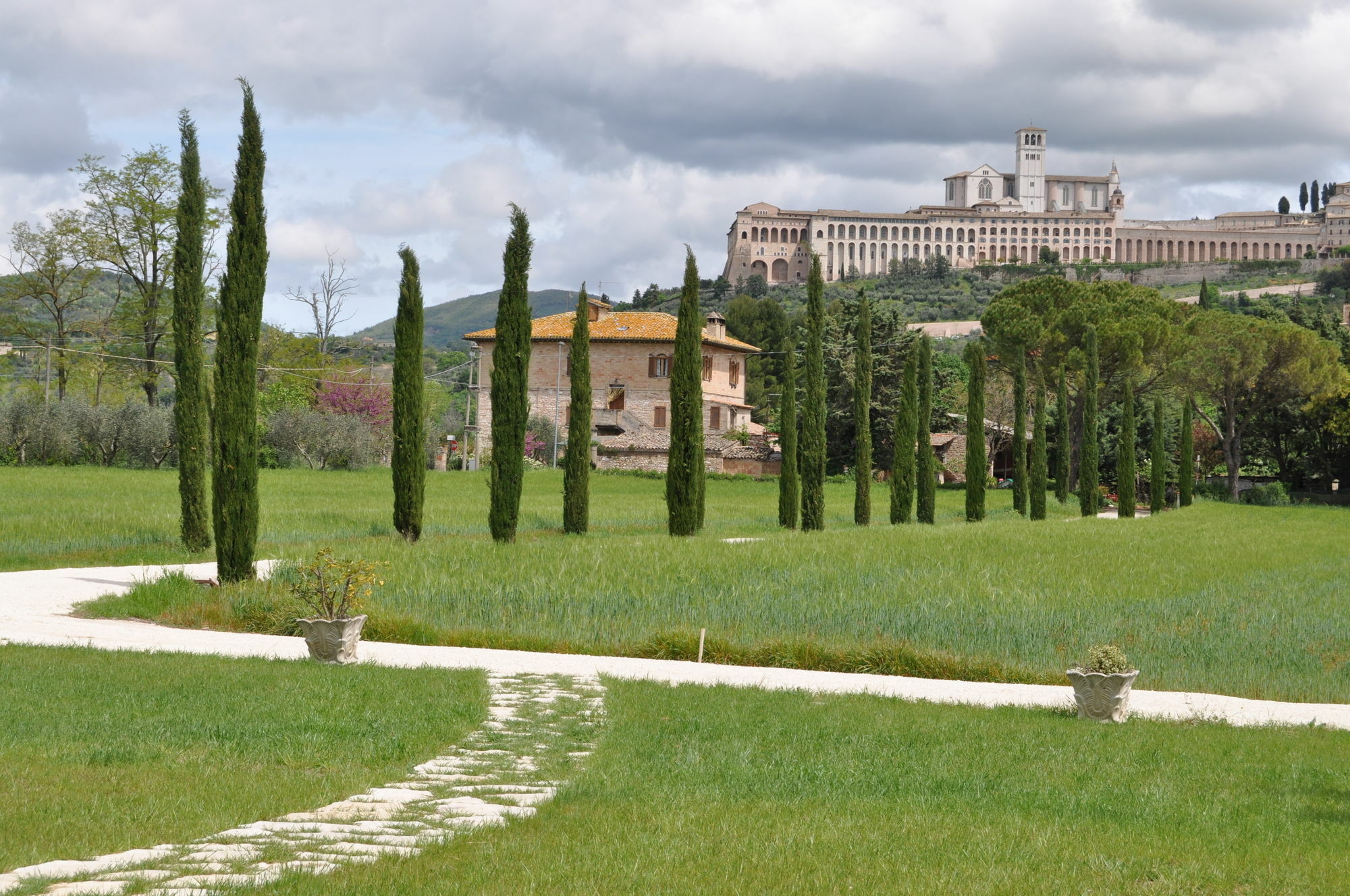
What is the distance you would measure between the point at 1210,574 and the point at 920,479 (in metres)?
14.6

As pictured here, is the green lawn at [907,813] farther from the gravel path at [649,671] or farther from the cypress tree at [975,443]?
the cypress tree at [975,443]

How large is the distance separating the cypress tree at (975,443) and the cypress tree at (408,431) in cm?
1974

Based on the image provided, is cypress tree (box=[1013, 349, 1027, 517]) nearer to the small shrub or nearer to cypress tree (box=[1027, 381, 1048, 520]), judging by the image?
cypress tree (box=[1027, 381, 1048, 520])

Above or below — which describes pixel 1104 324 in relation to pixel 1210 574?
above

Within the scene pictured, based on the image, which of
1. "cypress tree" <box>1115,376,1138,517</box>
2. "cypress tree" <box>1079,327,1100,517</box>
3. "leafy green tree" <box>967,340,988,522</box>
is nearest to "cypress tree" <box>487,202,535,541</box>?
"leafy green tree" <box>967,340,988,522</box>

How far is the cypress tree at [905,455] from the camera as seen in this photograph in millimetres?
35062

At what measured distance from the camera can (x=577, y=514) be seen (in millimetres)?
27766

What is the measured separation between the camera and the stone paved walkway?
4.74 meters

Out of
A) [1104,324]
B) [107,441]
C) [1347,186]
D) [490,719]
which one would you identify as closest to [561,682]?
[490,719]

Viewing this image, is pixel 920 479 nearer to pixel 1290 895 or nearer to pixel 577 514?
pixel 577 514

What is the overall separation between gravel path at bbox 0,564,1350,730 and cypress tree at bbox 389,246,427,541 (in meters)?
8.40

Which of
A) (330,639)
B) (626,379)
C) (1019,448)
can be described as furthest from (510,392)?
(626,379)

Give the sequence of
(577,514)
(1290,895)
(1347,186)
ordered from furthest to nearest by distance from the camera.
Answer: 1. (1347,186)
2. (577,514)
3. (1290,895)

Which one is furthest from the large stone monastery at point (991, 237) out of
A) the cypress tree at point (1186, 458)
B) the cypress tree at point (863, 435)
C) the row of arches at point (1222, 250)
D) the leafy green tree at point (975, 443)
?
the cypress tree at point (863, 435)
